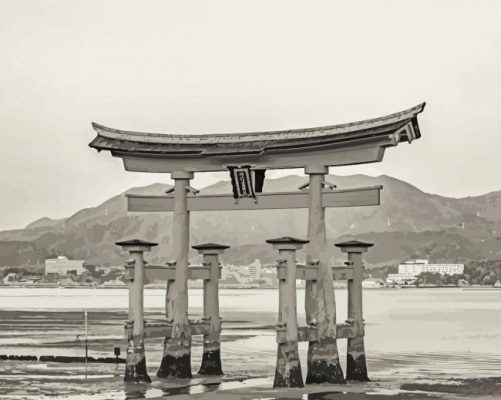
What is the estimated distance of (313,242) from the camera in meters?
20.1

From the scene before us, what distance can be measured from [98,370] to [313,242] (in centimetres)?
790

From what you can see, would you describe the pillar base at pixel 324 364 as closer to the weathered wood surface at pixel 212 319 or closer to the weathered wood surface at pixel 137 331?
the weathered wood surface at pixel 212 319

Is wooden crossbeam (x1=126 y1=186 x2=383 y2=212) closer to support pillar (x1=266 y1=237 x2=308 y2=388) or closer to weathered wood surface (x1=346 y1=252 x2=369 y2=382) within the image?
support pillar (x1=266 y1=237 x2=308 y2=388)

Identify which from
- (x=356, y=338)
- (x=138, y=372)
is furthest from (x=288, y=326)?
(x=138, y=372)

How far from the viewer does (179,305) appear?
69.2 feet

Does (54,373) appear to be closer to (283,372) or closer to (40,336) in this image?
(283,372)

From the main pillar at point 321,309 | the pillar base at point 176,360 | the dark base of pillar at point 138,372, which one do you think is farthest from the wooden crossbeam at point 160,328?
the main pillar at point 321,309

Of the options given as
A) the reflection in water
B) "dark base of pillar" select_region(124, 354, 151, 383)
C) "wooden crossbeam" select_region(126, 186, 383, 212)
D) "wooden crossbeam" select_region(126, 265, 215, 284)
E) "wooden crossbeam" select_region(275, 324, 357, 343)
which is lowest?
the reflection in water

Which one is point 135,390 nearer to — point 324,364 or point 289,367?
point 289,367

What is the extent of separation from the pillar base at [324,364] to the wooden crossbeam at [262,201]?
9.21ft

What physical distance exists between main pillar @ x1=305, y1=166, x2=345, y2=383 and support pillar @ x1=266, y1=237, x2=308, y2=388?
109 cm

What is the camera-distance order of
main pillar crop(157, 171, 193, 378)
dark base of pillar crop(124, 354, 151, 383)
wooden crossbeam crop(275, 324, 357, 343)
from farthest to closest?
1. main pillar crop(157, 171, 193, 378)
2. dark base of pillar crop(124, 354, 151, 383)
3. wooden crossbeam crop(275, 324, 357, 343)

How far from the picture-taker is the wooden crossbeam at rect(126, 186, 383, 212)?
64.8 feet

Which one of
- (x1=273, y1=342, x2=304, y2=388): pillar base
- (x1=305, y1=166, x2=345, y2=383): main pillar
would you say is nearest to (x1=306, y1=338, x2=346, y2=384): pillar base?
(x1=305, y1=166, x2=345, y2=383): main pillar
